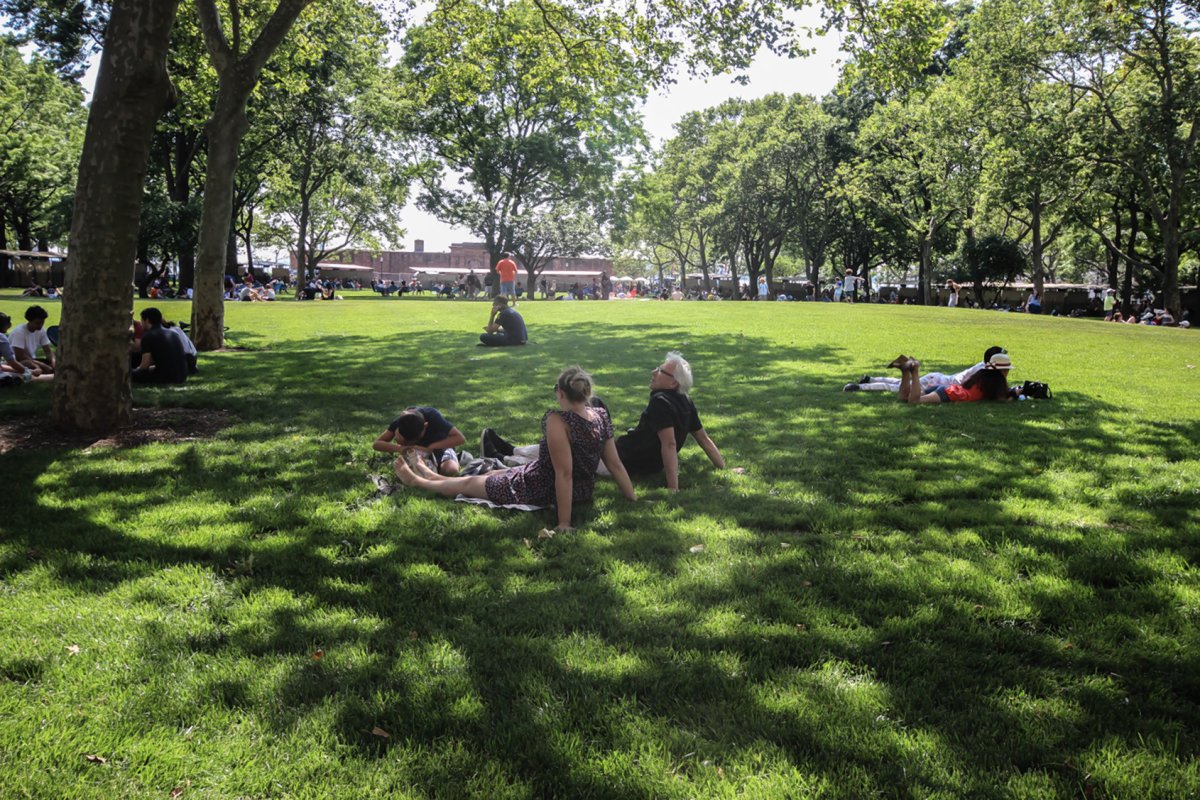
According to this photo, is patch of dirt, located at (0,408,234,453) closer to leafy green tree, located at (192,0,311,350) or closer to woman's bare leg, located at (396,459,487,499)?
woman's bare leg, located at (396,459,487,499)

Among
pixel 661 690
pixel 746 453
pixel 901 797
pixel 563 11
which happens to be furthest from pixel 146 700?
pixel 563 11

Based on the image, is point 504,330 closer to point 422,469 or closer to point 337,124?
point 422,469

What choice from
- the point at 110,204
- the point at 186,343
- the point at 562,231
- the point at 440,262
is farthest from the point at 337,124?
the point at 440,262

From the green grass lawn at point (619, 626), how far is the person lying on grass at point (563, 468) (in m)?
0.21

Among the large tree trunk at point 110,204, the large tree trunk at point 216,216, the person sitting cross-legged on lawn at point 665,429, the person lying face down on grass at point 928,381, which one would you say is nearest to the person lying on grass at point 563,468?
the person sitting cross-legged on lawn at point 665,429

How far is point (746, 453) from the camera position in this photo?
24.0ft

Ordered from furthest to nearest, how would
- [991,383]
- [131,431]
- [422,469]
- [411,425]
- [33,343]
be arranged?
1. [33,343]
2. [991,383]
3. [131,431]
4. [411,425]
5. [422,469]

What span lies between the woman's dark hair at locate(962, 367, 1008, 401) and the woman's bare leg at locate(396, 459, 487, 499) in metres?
7.29

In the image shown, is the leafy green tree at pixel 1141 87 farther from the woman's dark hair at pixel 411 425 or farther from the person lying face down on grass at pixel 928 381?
the woman's dark hair at pixel 411 425

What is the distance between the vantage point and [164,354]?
10.4 metres

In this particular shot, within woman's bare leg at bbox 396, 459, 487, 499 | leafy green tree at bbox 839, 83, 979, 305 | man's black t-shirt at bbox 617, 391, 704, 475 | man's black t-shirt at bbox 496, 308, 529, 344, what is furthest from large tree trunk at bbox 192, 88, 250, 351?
leafy green tree at bbox 839, 83, 979, 305

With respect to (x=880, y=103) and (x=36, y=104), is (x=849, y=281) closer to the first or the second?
(x=880, y=103)

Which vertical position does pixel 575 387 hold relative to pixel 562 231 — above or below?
below

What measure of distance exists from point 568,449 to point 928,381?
700cm
